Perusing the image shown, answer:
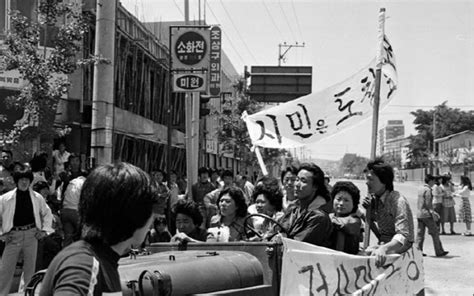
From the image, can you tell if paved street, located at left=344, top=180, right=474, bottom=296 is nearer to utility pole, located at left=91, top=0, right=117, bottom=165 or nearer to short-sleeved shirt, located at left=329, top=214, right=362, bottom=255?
short-sleeved shirt, located at left=329, top=214, right=362, bottom=255

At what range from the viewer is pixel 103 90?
9.25 m

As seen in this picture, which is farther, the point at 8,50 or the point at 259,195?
the point at 8,50

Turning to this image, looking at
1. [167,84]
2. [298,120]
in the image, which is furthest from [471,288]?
[167,84]

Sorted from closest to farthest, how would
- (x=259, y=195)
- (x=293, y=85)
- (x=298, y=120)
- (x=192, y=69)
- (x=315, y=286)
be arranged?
1. (x=315, y=286)
2. (x=259, y=195)
3. (x=298, y=120)
4. (x=192, y=69)
5. (x=293, y=85)

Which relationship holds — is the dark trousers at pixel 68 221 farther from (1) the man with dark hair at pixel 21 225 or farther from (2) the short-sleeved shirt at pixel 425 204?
(2) the short-sleeved shirt at pixel 425 204

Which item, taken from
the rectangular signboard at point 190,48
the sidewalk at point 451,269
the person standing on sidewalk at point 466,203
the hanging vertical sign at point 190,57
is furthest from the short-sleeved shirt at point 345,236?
the person standing on sidewalk at point 466,203

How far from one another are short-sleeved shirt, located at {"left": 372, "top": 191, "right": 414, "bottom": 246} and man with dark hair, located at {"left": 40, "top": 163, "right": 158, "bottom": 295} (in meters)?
3.69

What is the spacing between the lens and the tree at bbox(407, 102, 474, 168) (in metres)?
95.3

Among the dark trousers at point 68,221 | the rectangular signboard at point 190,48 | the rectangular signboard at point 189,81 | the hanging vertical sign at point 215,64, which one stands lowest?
the dark trousers at point 68,221

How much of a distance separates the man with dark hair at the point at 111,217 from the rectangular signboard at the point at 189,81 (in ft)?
31.2

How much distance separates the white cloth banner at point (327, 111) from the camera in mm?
8109

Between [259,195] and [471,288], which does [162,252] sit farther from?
[471,288]

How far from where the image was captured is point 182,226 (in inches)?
226

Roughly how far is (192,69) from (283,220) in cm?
705
